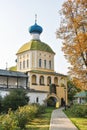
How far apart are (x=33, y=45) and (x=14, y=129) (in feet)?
149

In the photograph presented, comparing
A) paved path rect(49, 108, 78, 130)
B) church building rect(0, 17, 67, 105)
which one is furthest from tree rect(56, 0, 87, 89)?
church building rect(0, 17, 67, 105)

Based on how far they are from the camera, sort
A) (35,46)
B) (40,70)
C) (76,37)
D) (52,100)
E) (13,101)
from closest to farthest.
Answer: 1. (76,37)
2. (13,101)
3. (52,100)
4. (40,70)
5. (35,46)

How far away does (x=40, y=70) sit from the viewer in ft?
191

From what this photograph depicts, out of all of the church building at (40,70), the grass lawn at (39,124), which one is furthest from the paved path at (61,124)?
the church building at (40,70)

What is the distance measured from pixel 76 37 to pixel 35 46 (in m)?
39.2

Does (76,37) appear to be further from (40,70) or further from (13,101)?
(40,70)

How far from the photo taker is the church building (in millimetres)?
55500

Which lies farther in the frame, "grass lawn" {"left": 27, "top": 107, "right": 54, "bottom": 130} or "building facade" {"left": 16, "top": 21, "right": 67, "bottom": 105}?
"building facade" {"left": 16, "top": 21, "right": 67, "bottom": 105}

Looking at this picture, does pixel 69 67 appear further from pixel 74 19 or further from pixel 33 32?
pixel 33 32

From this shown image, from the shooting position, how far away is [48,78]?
58.8 meters

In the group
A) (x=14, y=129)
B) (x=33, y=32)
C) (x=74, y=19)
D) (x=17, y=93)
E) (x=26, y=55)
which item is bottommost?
(x=14, y=129)

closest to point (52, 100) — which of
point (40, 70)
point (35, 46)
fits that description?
point (40, 70)

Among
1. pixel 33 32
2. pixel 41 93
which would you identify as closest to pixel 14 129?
pixel 41 93

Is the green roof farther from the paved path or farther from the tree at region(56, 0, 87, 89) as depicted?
the tree at region(56, 0, 87, 89)
